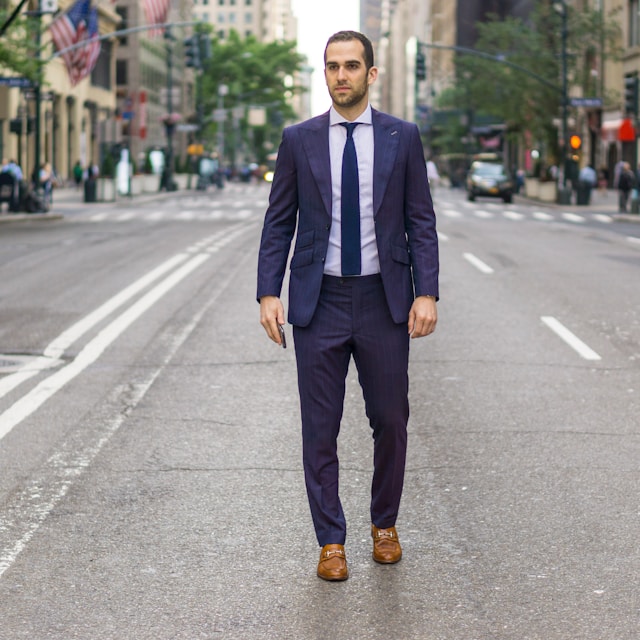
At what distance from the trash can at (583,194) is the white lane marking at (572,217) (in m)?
5.11

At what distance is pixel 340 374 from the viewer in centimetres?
509

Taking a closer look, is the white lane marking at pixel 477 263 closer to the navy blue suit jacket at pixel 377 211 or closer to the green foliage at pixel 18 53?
the navy blue suit jacket at pixel 377 211

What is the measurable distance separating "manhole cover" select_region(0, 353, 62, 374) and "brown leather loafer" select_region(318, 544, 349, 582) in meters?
5.70

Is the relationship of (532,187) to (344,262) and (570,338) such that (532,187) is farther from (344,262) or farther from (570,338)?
(344,262)

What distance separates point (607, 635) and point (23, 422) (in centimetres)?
467

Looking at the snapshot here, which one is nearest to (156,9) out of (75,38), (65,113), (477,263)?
(75,38)

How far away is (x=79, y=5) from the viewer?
3919 cm

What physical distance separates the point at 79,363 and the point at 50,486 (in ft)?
13.6

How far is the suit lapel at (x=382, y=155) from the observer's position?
4.91 m

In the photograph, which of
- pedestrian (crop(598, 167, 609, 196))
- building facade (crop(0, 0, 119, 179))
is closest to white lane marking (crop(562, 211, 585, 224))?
pedestrian (crop(598, 167, 609, 196))

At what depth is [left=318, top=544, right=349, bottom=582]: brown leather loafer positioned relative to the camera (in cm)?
494

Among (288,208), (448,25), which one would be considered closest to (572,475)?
(288,208)

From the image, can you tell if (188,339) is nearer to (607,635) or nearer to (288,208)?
(288,208)

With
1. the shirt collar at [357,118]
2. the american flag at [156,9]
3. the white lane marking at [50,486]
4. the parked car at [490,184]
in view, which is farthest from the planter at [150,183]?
the shirt collar at [357,118]
